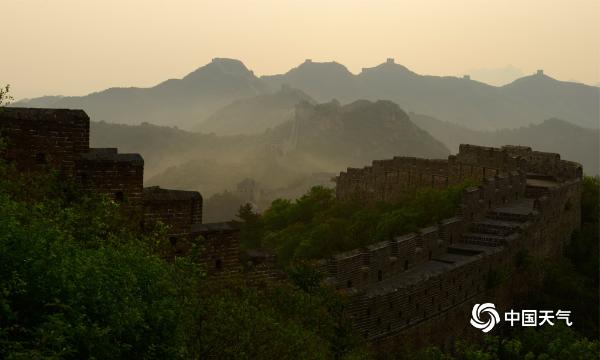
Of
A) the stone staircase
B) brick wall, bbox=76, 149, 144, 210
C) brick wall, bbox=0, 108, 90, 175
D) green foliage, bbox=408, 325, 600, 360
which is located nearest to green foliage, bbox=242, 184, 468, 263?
the stone staircase

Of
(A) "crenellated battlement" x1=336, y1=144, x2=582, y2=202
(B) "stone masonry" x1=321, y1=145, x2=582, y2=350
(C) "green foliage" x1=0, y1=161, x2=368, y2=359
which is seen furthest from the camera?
(A) "crenellated battlement" x1=336, y1=144, x2=582, y2=202

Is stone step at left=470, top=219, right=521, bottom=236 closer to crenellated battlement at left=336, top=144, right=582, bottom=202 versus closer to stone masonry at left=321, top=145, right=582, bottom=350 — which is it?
stone masonry at left=321, top=145, right=582, bottom=350

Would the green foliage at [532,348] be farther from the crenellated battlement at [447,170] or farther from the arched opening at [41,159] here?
the crenellated battlement at [447,170]

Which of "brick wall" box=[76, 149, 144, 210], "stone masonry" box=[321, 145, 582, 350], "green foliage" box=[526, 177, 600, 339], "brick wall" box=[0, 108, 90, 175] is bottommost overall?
"green foliage" box=[526, 177, 600, 339]

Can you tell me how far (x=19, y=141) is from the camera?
10883 mm

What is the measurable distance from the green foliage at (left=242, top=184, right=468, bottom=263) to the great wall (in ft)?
4.93

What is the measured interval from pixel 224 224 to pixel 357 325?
763cm

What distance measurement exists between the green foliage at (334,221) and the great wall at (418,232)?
1501 millimetres

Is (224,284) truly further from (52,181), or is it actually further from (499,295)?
(499,295)

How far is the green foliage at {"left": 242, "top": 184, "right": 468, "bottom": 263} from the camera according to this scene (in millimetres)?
32188

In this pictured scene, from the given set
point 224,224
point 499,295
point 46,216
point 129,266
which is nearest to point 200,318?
point 129,266

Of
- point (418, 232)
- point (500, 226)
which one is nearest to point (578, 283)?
point (500, 226)

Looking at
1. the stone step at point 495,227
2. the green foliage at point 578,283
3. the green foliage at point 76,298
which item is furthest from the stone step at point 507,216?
the green foliage at point 76,298

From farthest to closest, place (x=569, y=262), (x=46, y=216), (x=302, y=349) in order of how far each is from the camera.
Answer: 1. (x=569, y=262)
2. (x=302, y=349)
3. (x=46, y=216)
